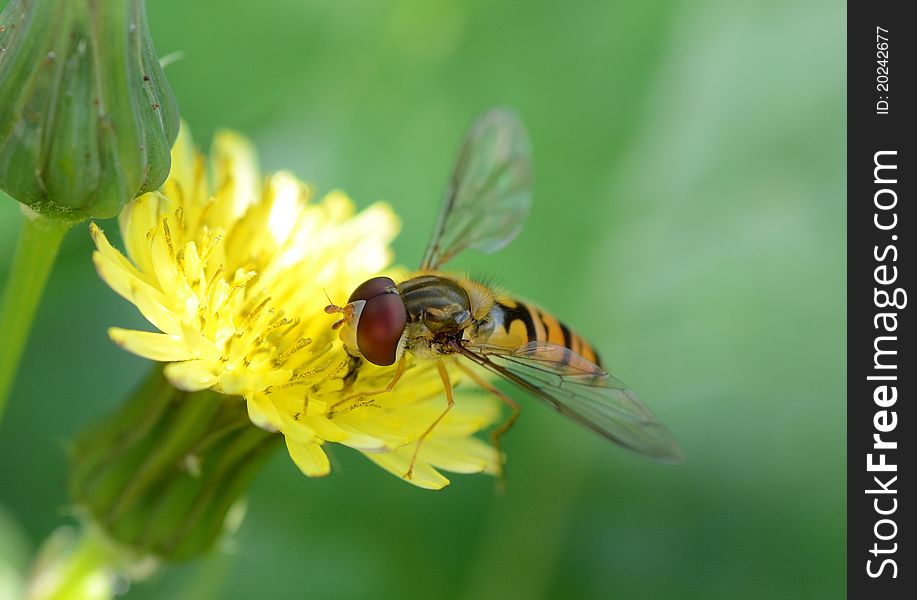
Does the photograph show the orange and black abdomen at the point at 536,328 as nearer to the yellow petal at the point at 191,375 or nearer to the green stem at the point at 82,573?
the yellow petal at the point at 191,375

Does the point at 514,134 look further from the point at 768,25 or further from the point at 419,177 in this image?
the point at 768,25

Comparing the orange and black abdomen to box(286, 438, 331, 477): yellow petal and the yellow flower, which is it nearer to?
the yellow flower

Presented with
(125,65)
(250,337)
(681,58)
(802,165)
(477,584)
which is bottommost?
(477,584)

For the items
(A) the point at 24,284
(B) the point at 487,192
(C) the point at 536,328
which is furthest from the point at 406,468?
(B) the point at 487,192

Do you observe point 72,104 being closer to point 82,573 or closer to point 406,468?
point 406,468

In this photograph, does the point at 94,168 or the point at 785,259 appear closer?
the point at 94,168

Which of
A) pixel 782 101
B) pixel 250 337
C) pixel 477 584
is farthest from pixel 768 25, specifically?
pixel 250 337
